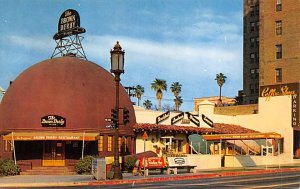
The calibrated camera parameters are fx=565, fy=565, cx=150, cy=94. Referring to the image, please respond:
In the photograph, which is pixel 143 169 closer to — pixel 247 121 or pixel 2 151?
pixel 2 151

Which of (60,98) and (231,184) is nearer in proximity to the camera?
(231,184)

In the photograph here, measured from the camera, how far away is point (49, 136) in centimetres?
4016

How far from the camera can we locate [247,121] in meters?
63.7

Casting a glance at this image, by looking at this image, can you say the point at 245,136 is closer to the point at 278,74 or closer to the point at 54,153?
the point at 54,153

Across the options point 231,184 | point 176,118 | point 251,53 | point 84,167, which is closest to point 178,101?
point 251,53

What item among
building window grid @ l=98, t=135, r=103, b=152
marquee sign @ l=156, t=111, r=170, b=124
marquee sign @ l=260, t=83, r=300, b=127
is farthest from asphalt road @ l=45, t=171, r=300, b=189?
marquee sign @ l=260, t=83, r=300, b=127

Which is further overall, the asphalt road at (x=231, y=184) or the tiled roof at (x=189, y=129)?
the tiled roof at (x=189, y=129)

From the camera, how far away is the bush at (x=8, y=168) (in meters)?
39.8

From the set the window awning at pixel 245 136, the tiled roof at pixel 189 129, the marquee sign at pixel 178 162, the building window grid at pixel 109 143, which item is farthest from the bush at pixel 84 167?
→ the window awning at pixel 245 136

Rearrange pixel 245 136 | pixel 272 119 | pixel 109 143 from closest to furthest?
pixel 109 143, pixel 245 136, pixel 272 119

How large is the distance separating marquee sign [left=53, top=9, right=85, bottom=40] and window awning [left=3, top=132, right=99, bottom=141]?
12493 mm

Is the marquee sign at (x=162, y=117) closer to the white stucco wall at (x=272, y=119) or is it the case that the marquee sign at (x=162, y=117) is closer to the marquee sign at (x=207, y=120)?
the marquee sign at (x=207, y=120)

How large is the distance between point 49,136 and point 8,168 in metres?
3.61

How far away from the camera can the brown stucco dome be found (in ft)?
139
